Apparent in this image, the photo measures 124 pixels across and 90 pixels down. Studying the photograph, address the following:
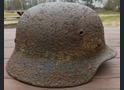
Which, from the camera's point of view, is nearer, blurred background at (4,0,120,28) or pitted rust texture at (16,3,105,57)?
pitted rust texture at (16,3,105,57)

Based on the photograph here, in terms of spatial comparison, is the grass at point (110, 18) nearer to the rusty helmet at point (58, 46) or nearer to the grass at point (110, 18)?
the grass at point (110, 18)

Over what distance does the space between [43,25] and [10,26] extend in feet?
9.94

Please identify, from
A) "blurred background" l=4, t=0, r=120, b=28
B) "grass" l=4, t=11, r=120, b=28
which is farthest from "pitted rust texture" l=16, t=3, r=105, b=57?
"grass" l=4, t=11, r=120, b=28

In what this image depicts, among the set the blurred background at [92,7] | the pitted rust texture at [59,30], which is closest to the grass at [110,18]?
the blurred background at [92,7]

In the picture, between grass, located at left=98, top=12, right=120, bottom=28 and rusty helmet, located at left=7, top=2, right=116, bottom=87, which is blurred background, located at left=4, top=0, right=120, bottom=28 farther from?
rusty helmet, located at left=7, top=2, right=116, bottom=87

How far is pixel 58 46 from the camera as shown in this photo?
0.89 m

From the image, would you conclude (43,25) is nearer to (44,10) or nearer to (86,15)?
(44,10)

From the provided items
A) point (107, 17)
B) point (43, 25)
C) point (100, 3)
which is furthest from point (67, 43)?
point (107, 17)

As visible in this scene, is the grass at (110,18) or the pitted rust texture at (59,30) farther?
the grass at (110,18)

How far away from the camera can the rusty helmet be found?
88 centimetres

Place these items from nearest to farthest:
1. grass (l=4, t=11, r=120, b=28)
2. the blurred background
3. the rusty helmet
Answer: the rusty helmet
the blurred background
grass (l=4, t=11, r=120, b=28)

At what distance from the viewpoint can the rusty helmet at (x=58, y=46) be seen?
0.88 meters

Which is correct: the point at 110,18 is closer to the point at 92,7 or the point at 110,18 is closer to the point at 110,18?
the point at 110,18

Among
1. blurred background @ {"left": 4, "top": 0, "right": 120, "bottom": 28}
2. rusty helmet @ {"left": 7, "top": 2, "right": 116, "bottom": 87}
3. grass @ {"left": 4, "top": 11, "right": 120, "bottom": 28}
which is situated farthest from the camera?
grass @ {"left": 4, "top": 11, "right": 120, "bottom": 28}
